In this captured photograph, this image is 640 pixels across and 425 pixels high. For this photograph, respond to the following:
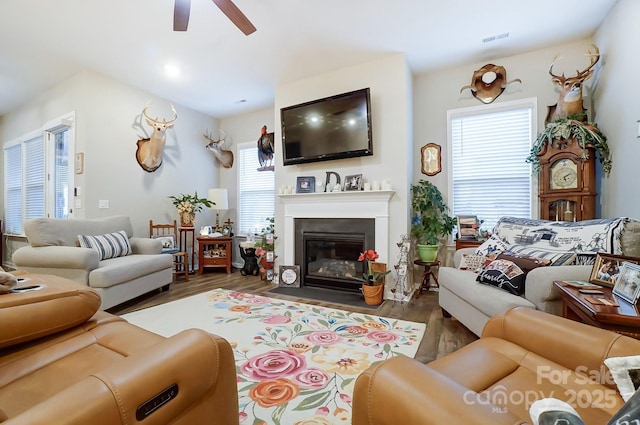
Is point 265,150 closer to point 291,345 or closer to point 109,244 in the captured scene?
point 109,244

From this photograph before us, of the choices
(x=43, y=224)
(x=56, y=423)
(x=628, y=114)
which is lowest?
(x=56, y=423)

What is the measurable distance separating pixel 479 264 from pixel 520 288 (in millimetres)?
569

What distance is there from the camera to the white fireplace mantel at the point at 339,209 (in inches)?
132

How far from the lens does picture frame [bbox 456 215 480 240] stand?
3311 millimetres

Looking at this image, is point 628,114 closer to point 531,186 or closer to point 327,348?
point 531,186

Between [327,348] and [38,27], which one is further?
[38,27]

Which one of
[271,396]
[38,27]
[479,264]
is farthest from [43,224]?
[479,264]

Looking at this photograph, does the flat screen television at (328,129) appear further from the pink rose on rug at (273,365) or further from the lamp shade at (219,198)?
the pink rose on rug at (273,365)

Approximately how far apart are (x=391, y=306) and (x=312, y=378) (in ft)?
5.22

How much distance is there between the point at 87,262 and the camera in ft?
8.86

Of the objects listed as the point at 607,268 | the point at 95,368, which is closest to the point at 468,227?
the point at 607,268

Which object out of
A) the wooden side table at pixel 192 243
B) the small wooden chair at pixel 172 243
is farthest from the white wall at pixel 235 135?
the small wooden chair at pixel 172 243

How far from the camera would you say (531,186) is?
3277 millimetres

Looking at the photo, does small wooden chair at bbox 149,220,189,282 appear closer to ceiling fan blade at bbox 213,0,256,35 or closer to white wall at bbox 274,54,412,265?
white wall at bbox 274,54,412,265
